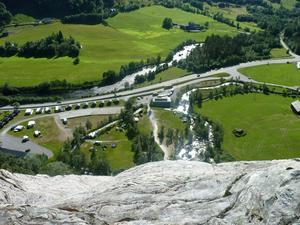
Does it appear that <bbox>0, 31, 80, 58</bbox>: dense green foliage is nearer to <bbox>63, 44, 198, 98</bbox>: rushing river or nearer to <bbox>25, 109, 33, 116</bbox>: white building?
<bbox>63, 44, 198, 98</bbox>: rushing river

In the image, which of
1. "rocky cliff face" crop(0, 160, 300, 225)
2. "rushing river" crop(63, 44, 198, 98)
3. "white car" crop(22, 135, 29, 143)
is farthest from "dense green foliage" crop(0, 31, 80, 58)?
"rocky cliff face" crop(0, 160, 300, 225)

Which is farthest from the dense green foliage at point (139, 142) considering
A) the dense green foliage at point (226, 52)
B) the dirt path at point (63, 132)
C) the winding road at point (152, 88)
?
the dense green foliage at point (226, 52)

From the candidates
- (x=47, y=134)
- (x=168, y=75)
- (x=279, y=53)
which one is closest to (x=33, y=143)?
(x=47, y=134)

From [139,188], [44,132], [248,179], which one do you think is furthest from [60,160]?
[248,179]

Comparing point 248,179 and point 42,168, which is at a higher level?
point 248,179

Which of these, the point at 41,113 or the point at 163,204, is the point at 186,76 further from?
the point at 163,204

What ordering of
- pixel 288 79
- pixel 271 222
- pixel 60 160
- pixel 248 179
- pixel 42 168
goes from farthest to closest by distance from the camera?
1. pixel 288 79
2. pixel 60 160
3. pixel 42 168
4. pixel 248 179
5. pixel 271 222

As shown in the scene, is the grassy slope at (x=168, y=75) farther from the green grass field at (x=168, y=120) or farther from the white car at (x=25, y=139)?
the white car at (x=25, y=139)
